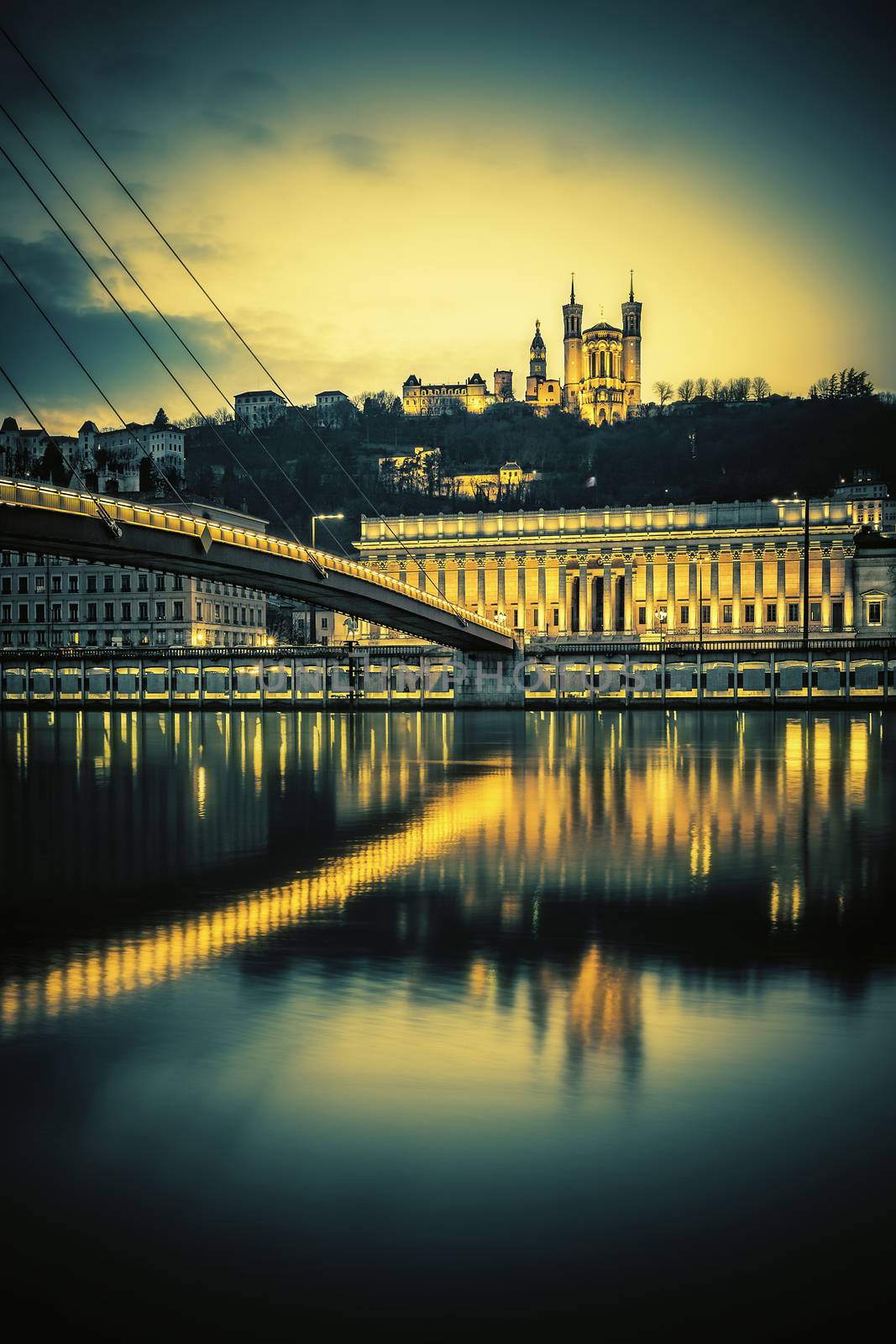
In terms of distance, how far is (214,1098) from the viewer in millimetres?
6945

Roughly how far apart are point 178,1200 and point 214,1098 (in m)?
1.34

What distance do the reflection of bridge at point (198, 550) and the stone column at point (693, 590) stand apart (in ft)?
237

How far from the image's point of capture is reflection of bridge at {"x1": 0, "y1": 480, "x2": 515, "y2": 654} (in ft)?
129

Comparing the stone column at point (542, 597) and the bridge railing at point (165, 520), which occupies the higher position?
the stone column at point (542, 597)

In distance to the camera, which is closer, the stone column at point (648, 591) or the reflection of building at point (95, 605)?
the reflection of building at point (95, 605)

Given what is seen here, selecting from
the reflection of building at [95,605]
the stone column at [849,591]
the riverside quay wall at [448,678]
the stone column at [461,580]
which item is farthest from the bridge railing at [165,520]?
the stone column at [461,580]

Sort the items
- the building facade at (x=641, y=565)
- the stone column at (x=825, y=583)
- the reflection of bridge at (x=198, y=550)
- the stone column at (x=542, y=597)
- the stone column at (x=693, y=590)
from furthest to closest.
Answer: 1. the stone column at (x=542, y=597)
2. the stone column at (x=693, y=590)
3. the building facade at (x=641, y=565)
4. the stone column at (x=825, y=583)
5. the reflection of bridge at (x=198, y=550)

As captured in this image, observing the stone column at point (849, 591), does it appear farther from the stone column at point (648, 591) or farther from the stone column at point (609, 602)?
the stone column at point (609, 602)

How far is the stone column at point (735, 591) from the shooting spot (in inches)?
5507

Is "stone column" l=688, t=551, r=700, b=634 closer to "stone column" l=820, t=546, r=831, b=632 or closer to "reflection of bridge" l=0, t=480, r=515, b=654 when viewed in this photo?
"stone column" l=820, t=546, r=831, b=632

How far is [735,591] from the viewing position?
141 meters

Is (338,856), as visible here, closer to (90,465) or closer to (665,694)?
(665,694)

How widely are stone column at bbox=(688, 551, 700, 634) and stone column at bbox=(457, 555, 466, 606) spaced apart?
85.7 feet

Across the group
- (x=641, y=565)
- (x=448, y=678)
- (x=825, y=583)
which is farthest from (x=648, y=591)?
(x=448, y=678)
